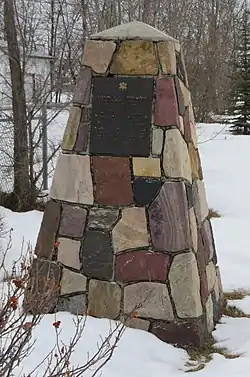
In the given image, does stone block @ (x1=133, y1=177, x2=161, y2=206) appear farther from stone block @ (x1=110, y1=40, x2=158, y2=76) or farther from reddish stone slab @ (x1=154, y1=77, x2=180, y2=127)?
stone block @ (x1=110, y1=40, x2=158, y2=76)

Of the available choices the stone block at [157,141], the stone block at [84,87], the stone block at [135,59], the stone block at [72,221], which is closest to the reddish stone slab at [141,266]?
the stone block at [72,221]

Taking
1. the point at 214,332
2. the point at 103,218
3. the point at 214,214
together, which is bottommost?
the point at 214,214

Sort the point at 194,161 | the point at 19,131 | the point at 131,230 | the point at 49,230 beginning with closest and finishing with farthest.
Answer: the point at 131,230
the point at 49,230
the point at 194,161
the point at 19,131

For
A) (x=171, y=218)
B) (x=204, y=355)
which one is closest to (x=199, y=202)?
(x=171, y=218)

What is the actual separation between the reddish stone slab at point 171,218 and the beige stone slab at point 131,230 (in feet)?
0.20

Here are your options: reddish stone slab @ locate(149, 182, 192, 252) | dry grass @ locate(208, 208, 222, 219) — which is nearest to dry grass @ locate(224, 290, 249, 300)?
reddish stone slab @ locate(149, 182, 192, 252)

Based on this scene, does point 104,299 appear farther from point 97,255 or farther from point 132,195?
point 132,195

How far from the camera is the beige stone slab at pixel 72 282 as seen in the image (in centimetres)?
416

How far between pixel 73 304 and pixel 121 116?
132 centimetres

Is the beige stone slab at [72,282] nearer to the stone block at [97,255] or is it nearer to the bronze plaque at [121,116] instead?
the stone block at [97,255]

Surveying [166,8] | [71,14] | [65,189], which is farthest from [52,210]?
[166,8]

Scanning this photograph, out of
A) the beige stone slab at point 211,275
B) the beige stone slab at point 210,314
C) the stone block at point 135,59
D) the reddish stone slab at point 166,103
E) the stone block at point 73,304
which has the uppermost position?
the stone block at point 135,59

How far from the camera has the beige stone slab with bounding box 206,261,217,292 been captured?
4367 millimetres

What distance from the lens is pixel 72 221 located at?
415 centimetres
